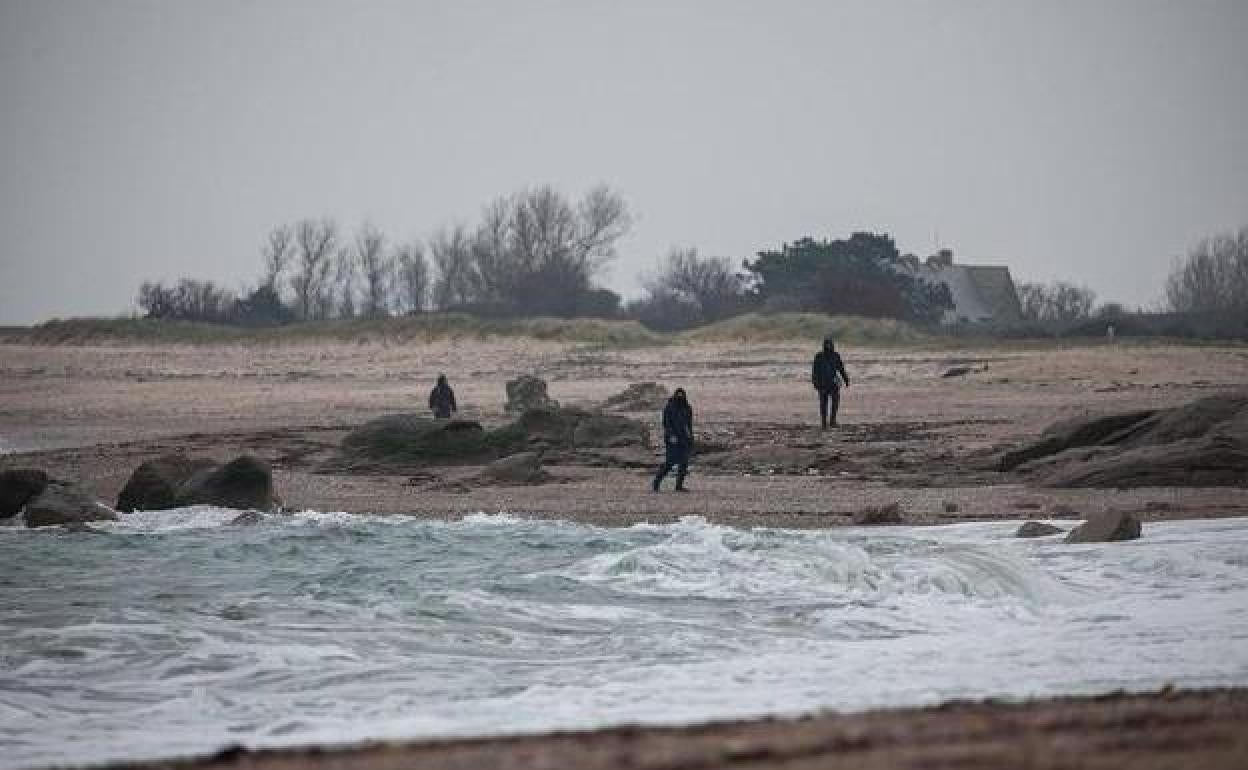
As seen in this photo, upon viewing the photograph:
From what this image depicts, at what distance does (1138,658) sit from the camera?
10555 millimetres

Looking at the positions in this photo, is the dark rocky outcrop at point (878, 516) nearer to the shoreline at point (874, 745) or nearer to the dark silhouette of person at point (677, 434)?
the dark silhouette of person at point (677, 434)

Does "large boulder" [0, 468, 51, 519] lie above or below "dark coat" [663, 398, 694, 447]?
below

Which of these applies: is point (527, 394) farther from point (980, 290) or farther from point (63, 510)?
point (980, 290)

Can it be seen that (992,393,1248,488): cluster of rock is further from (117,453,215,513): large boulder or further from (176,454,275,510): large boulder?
(117,453,215,513): large boulder

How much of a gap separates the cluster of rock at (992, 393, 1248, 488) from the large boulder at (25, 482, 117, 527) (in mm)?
11254

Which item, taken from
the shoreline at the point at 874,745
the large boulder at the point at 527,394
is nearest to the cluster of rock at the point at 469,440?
the large boulder at the point at 527,394

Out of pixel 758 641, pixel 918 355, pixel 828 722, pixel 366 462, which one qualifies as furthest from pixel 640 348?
pixel 828 722

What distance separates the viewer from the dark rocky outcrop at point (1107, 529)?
15789 millimetres

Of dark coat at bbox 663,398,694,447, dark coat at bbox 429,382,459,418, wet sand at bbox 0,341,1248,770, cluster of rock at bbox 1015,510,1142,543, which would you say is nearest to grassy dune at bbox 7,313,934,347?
wet sand at bbox 0,341,1248,770

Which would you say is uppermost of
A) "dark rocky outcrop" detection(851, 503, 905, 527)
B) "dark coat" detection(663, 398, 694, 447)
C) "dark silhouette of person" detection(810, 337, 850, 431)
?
"dark silhouette of person" detection(810, 337, 850, 431)

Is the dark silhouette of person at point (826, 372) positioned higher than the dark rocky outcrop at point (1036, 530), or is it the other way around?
the dark silhouette of person at point (826, 372)

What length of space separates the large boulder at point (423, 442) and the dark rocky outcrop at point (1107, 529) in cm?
1264

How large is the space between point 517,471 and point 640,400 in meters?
13.0

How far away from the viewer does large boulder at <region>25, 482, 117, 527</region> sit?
20.5 meters
